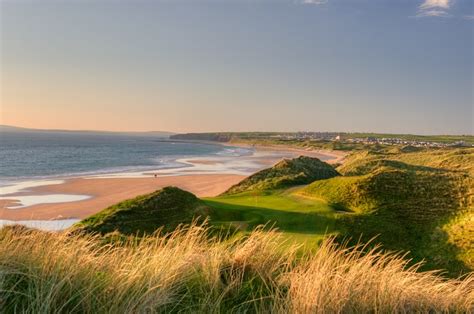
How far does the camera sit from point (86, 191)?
1549 inches

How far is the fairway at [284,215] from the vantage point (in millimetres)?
15344

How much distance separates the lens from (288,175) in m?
28.9

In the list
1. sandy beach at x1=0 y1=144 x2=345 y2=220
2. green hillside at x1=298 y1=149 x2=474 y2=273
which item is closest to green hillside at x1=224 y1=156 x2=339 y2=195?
green hillside at x1=298 y1=149 x2=474 y2=273

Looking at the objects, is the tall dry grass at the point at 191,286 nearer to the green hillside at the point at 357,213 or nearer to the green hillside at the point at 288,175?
the green hillside at the point at 357,213

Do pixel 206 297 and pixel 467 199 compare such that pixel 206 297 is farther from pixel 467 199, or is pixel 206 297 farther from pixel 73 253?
pixel 467 199

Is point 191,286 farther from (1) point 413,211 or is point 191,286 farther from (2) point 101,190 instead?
(2) point 101,190

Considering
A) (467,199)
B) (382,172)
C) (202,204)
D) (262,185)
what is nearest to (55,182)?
(262,185)

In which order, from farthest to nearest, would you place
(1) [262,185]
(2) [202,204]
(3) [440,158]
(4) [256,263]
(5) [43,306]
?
1. (3) [440,158]
2. (1) [262,185]
3. (2) [202,204]
4. (4) [256,263]
5. (5) [43,306]

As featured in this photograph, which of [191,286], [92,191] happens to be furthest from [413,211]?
[92,191]

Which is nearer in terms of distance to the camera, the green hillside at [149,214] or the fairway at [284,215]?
the fairway at [284,215]

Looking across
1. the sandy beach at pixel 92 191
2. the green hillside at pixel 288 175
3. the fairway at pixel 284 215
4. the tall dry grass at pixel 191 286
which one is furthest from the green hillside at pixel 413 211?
the sandy beach at pixel 92 191

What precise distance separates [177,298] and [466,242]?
44.0 feet

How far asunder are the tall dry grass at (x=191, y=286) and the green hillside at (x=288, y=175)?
18817 millimetres

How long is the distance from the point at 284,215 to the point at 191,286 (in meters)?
11.6
